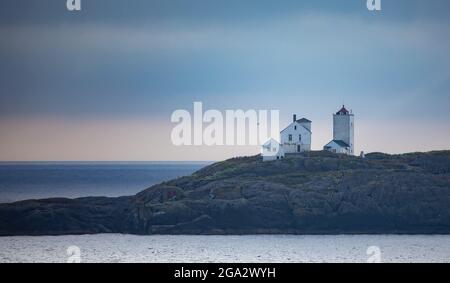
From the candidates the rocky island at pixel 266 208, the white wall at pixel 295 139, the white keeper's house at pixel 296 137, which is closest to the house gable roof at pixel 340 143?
the white keeper's house at pixel 296 137

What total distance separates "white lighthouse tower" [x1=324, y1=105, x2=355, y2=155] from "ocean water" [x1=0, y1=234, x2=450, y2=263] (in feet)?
71.7

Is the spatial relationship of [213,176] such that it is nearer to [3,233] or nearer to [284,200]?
[284,200]

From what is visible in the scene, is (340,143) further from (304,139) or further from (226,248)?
(226,248)

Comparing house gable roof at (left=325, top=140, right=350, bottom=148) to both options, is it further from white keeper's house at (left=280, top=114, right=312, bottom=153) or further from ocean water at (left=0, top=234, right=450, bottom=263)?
ocean water at (left=0, top=234, right=450, bottom=263)

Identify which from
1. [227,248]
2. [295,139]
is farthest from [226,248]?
[295,139]

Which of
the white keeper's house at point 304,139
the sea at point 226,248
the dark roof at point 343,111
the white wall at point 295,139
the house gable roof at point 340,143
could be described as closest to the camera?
the sea at point 226,248

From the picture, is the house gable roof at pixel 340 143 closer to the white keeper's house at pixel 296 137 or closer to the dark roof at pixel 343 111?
the dark roof at pixel 343 111

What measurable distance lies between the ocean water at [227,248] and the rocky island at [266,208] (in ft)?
7.13

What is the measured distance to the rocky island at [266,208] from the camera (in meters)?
112

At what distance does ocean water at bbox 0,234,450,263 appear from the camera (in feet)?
316

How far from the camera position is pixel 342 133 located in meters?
133

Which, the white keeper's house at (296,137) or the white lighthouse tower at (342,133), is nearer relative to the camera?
the white keeper's house at (296,137)

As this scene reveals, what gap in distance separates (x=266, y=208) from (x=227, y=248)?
38.1 feet
